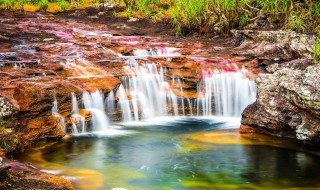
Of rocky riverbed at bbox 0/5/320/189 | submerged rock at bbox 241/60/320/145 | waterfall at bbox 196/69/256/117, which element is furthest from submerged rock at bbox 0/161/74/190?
waterfall at bbox 196/69/256/117

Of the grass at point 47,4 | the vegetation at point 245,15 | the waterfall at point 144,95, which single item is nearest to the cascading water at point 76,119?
the waterfall at point 144,95

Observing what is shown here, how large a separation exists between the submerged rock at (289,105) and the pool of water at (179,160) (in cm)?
28

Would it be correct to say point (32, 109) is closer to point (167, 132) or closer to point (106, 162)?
point (106, 162)

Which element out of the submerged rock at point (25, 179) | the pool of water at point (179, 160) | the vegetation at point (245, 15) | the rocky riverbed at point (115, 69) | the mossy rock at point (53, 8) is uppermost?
the mossy rock at point (53, 8)

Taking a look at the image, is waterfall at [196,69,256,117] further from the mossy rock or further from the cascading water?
the mossy rock

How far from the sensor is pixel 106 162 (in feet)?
21.9

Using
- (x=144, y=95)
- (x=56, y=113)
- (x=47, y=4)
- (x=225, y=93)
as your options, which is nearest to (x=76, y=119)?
(x=56, y=113)

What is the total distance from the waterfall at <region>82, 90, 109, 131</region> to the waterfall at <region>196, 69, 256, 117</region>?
2.26 metres

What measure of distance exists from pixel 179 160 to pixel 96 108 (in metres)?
2.49

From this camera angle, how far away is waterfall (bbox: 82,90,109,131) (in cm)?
836

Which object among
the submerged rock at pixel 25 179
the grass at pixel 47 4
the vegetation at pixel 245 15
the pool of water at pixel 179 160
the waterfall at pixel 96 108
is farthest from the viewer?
the grass at pixel 47 4

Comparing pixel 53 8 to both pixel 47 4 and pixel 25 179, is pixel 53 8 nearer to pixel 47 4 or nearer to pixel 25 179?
pixel 47 4

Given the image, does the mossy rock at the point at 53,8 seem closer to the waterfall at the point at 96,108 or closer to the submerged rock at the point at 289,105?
the waterfall at the point at 96,108

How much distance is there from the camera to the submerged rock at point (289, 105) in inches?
273
